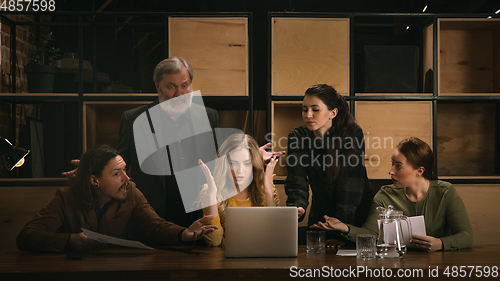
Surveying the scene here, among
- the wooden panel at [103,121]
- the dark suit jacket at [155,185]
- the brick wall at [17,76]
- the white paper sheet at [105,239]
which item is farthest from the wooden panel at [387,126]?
the brick wall at [17,76]

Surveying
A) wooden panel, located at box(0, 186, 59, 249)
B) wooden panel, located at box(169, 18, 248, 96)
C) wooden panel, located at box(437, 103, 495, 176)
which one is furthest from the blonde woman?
wooden panel, located at box(437, 103, 495, 176)

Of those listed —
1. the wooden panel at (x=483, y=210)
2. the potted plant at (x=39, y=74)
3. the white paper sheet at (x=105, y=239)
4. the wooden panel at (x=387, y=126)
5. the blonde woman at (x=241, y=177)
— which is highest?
the potted plant at (x=39, y=74)

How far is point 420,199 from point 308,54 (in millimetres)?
1213

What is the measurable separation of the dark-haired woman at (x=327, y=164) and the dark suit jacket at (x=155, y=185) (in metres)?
0.70

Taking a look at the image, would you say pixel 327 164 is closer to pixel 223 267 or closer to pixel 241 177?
pixel 241 177

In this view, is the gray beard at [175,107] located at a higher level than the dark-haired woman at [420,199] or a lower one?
higher

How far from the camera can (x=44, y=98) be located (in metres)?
2.62

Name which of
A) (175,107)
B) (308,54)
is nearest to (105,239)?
(175,107)

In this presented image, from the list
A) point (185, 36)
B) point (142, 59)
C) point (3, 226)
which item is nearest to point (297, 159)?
point (185, 36)

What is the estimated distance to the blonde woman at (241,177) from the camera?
6.75 feet

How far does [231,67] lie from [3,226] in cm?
186

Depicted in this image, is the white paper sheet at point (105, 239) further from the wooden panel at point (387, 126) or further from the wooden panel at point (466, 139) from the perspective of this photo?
the wooden panel at point (466, 139)

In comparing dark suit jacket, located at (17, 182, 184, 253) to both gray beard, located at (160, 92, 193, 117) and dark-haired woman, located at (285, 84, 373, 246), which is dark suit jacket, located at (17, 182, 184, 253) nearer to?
gray beard, located at (160, 92, 193, 117)

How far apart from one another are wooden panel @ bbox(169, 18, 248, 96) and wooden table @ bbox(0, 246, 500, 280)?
1422 mm
